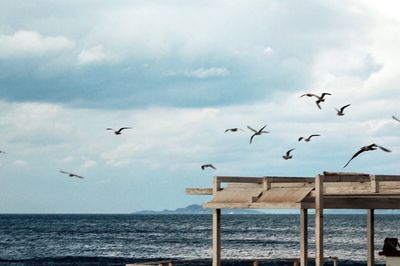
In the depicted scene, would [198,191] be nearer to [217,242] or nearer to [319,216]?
[217,242]

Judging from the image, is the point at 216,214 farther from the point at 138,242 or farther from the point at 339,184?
the point at 138,242

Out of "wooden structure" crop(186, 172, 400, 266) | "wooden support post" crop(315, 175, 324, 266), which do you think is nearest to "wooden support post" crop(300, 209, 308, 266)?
"wooden structure" crop(186, 172, 400, 266)

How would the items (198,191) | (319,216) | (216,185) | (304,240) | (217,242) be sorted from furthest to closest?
(198,191), (304,240), (216,185), (217,242), (319,216)

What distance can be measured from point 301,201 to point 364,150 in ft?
8.36

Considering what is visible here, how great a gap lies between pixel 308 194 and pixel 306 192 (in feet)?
0.21

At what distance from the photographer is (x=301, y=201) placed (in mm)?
20234

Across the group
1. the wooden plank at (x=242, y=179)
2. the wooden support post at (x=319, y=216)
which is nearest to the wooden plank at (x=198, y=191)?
the wooden plank at (x=242, y=179)

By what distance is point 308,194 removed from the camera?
2038 cm

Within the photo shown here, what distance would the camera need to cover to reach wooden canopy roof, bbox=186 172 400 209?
20.4 meters

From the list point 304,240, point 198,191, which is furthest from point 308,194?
point 198,191

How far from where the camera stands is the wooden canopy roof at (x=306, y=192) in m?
20.4

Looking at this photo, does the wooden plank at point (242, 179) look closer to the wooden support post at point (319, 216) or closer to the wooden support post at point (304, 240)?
the wooden support post at point (304, 240)

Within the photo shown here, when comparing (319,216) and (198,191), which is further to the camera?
(198,191)

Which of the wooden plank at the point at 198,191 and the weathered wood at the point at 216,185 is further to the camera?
the wooden plank at the point at 198,191
